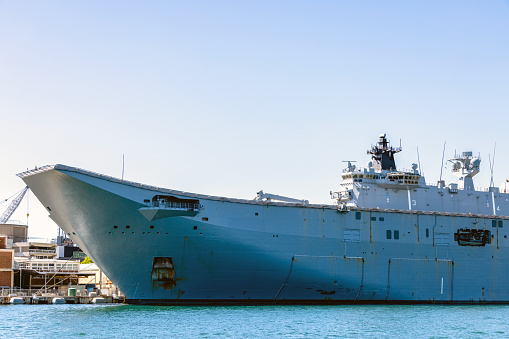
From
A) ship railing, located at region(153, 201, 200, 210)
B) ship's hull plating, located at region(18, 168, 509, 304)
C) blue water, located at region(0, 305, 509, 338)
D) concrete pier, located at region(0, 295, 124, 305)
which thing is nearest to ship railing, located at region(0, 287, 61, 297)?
concrete pier, located at region(0, 295, 124, 305)

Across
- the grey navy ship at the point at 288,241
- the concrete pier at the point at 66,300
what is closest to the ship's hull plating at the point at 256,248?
the grey navy ship at the point at 288,241

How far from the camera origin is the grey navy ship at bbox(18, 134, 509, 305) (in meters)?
33.2

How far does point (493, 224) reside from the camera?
4031cm

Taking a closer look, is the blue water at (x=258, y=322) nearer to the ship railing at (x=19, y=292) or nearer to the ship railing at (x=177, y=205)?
the ship railing at (x=177, y=205)

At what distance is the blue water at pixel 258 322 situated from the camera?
25672 mm

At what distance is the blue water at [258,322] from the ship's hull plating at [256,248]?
1202mm

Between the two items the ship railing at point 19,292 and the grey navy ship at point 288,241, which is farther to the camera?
the ship railing at point 19,292

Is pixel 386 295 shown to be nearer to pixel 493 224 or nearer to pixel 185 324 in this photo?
pixel 493 224

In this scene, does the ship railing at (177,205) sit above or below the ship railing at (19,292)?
above

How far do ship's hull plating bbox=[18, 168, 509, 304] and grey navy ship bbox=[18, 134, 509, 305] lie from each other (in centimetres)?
5

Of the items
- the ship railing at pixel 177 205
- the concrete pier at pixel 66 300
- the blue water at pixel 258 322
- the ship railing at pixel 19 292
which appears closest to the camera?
the blue water at pixel 258 322

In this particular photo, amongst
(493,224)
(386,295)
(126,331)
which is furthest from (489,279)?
(126,331)

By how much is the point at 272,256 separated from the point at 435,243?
30.5 ft

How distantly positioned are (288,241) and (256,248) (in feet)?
5.66
